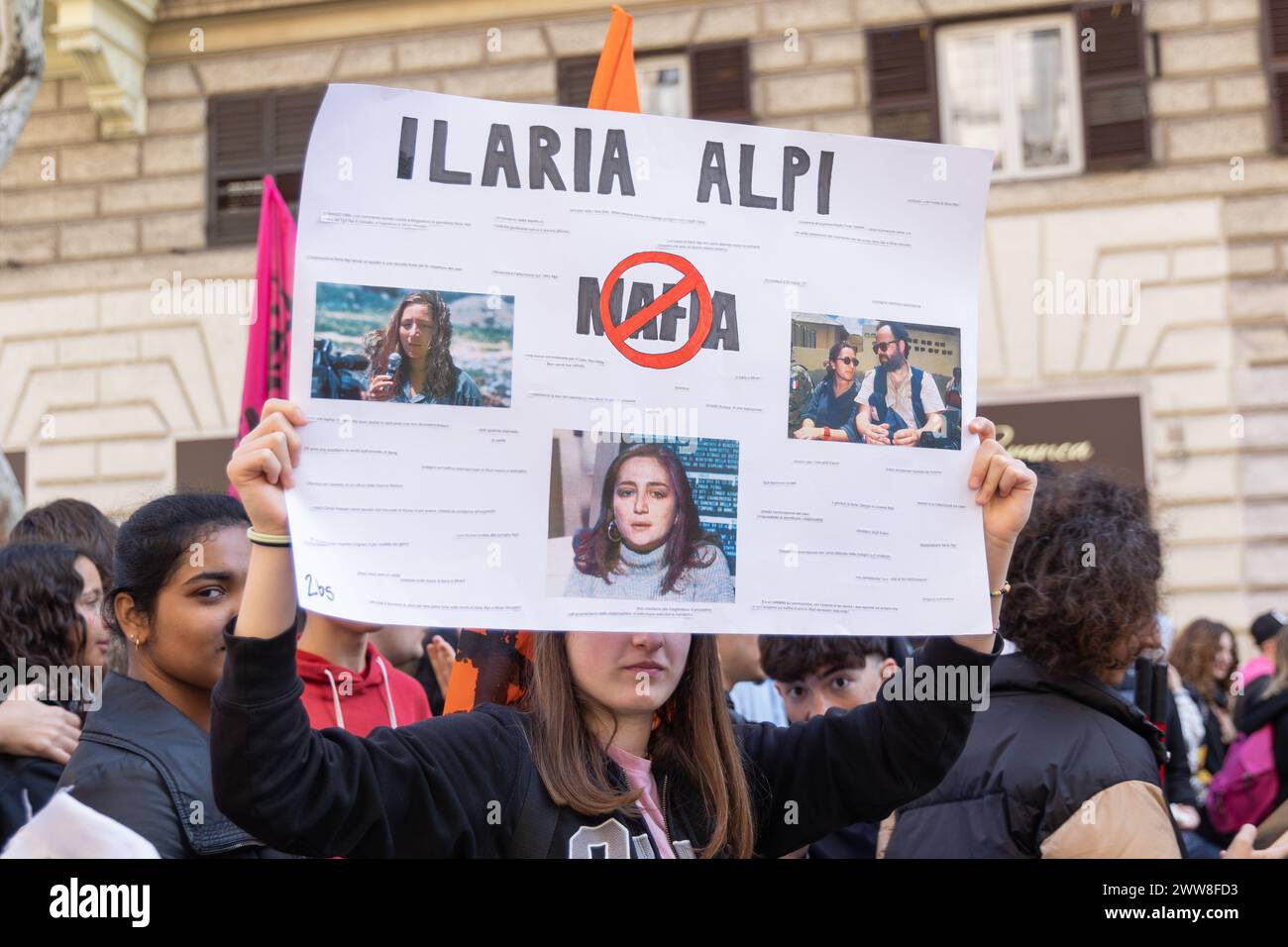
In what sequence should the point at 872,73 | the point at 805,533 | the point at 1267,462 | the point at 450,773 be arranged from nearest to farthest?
the point at 450,773 < the point at 805,533 < the point at 1267,462 < the point at 872,73

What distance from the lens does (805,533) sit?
223 cm

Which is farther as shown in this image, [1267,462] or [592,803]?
[1267,462]

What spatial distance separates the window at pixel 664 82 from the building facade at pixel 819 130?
1.1 inches

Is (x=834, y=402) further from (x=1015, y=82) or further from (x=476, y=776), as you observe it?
(x=1015, y=82)

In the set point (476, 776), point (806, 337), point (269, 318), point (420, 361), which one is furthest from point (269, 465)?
point (269, 318)

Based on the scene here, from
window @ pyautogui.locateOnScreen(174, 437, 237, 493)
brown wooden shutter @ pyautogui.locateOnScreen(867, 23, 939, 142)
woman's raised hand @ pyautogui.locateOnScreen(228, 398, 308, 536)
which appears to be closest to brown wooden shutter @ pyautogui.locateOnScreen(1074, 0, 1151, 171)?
brown wooden shutter @ pyautogui.locateOnScreen(867, 23, 939, 142)

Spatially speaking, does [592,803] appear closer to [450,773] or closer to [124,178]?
[450,773]

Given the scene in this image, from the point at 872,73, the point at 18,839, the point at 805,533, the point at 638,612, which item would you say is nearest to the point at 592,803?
the point at 638,612

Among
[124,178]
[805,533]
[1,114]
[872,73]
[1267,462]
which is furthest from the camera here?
[124,178]

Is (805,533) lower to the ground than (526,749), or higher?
higher

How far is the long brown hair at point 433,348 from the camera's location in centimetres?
208

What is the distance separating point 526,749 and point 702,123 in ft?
3.40

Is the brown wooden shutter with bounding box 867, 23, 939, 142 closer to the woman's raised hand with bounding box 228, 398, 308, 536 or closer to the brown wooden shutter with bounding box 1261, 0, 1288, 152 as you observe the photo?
the brown wooden shutter with bounding box 1261, 0, 1288, 152

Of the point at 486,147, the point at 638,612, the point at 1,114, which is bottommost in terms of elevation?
the point at 638,612
